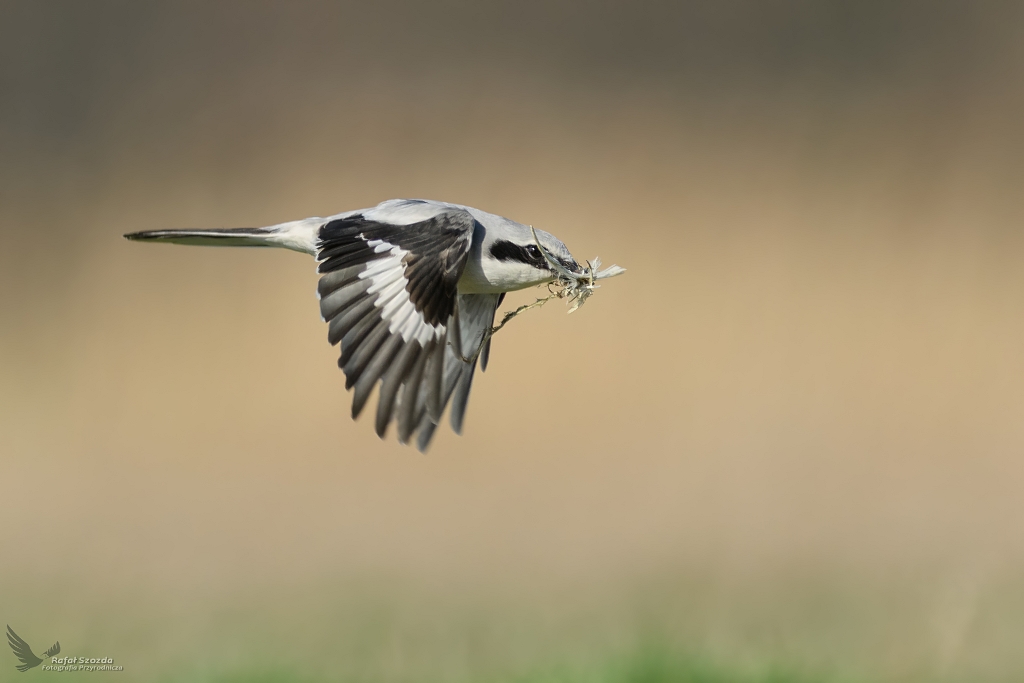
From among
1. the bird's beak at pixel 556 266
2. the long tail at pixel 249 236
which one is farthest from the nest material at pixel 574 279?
the long tail at pixel 249 236

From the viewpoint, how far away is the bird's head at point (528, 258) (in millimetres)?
1489

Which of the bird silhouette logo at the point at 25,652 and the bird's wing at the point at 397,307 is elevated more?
the bird's wing at the point at 397,307

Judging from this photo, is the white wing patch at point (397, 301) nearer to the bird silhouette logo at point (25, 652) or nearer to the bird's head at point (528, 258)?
the bird's head at point (528, 258)

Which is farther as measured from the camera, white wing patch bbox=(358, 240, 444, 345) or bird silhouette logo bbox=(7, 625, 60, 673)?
bird silhouette logo bbox=(7, 625, 60, 673)

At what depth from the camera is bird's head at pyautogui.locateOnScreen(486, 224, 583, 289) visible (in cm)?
149

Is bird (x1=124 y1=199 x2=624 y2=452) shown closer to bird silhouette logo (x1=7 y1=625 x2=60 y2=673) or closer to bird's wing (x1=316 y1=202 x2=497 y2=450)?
bird's wing (x1=316 y1=202 x2=497 y2=450)

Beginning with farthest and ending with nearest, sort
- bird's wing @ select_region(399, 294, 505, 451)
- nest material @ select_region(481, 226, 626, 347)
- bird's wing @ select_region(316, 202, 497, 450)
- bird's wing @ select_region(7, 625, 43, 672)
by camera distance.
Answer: bird's wing @ select_region(7, 625, 43, 672) → bird's wing @ select_region(399, 294, 505, 451) → nest material @ select_region(481, 226, 626, 347) → bird's wing @ select_region(316, 202, 497, 450)

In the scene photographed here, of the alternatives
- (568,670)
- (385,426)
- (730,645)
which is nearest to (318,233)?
(385,426)

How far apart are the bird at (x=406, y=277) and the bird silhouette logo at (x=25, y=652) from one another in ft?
3.13

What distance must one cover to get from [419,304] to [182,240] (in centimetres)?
47

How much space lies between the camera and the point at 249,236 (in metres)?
1.60

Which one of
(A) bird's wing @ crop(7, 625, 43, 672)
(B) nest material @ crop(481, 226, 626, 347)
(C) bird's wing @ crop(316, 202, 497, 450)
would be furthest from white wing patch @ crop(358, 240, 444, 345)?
(A) bird's wing @ crop(7, 625, 43, 672)

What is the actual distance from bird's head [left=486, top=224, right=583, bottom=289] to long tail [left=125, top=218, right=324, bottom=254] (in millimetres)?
308

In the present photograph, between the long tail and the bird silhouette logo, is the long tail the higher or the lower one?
the higher one
